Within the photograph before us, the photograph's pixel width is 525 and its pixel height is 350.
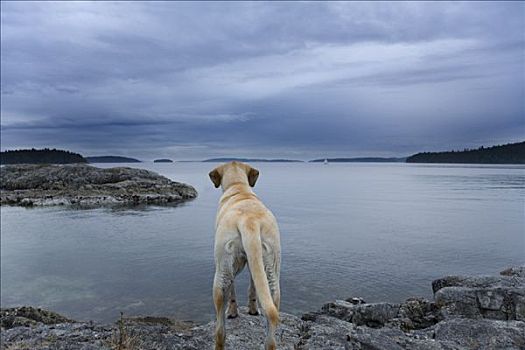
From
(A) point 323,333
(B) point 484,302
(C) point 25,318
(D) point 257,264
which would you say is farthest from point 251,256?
(C) point 25,318

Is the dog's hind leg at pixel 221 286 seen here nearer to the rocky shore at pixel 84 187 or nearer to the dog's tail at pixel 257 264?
the dog's tail at pixel 257 264

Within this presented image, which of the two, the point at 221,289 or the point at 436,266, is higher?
the point at 221,289

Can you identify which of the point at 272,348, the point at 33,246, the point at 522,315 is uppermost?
the point at 272,348

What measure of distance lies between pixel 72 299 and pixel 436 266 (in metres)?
15.8

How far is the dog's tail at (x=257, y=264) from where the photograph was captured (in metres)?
4.84

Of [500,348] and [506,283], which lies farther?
[506,283]

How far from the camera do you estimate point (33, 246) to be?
2456 centimetres

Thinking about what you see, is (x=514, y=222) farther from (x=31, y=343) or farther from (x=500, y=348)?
(x=31, y=343)

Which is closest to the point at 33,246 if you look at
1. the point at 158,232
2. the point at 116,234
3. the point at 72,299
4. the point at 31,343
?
the point at 116,234

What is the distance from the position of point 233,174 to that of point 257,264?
3190 millimetres

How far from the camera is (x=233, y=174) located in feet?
26.3

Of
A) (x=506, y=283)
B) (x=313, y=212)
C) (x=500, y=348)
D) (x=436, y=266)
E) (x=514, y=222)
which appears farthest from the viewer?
(x=313, y=212)

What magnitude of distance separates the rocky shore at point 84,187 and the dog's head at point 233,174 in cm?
4433

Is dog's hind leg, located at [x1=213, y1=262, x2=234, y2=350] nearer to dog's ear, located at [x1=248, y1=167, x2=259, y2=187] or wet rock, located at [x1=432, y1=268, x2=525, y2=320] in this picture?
dog's ear, located at [x1=248, y1=167, x2=259, y2=187]
